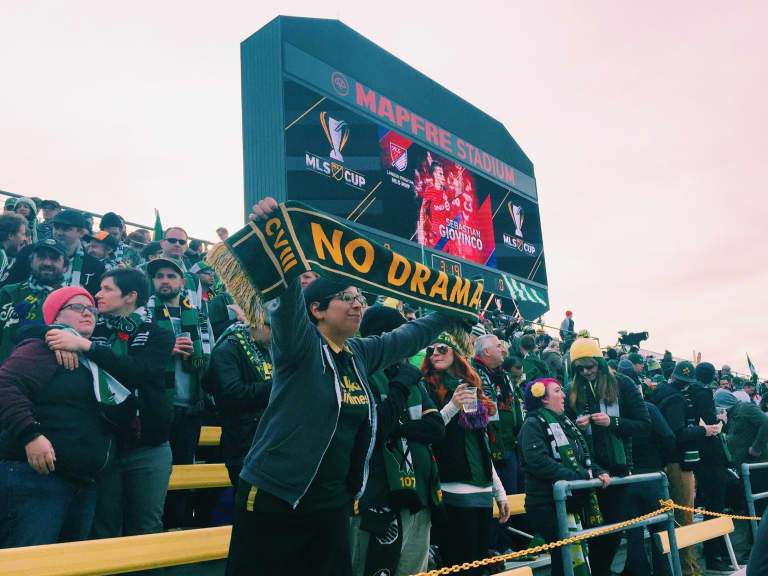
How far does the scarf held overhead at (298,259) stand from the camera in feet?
7.33

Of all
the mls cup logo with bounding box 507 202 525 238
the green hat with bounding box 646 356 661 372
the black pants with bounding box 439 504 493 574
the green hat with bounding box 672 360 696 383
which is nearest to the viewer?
the black pants with bounding box 439 504 493 574

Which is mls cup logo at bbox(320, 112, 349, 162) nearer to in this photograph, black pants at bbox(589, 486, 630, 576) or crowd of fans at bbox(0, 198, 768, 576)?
crowd of fans at bbox(0, 198, 768, 576)

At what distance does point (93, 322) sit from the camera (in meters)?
3.59

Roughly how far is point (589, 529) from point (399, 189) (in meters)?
13.5

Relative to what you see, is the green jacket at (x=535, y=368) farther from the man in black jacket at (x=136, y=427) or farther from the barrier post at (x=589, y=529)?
the man in black jacket at (x=136, y=427)

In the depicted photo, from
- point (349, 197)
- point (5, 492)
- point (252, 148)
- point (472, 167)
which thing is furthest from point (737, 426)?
point (472, 167)

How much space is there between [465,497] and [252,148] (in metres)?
12.4

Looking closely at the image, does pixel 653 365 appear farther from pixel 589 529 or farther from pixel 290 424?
pixel 290 424

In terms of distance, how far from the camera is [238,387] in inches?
153

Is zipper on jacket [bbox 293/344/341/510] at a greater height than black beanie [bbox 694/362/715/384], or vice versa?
black beanie [bbox 694/362/715/384]

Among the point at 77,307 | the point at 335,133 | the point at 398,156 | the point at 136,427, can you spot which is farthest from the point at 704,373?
the point at 398,156

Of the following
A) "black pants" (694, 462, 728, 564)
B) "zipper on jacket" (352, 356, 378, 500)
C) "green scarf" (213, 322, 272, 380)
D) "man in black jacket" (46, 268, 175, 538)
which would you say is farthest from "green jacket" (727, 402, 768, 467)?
"man in black jacket" (46, 268, 175, 538)

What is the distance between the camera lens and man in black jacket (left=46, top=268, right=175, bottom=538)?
11.7 ft

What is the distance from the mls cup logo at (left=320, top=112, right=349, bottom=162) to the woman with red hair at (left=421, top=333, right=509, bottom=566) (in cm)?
1143
